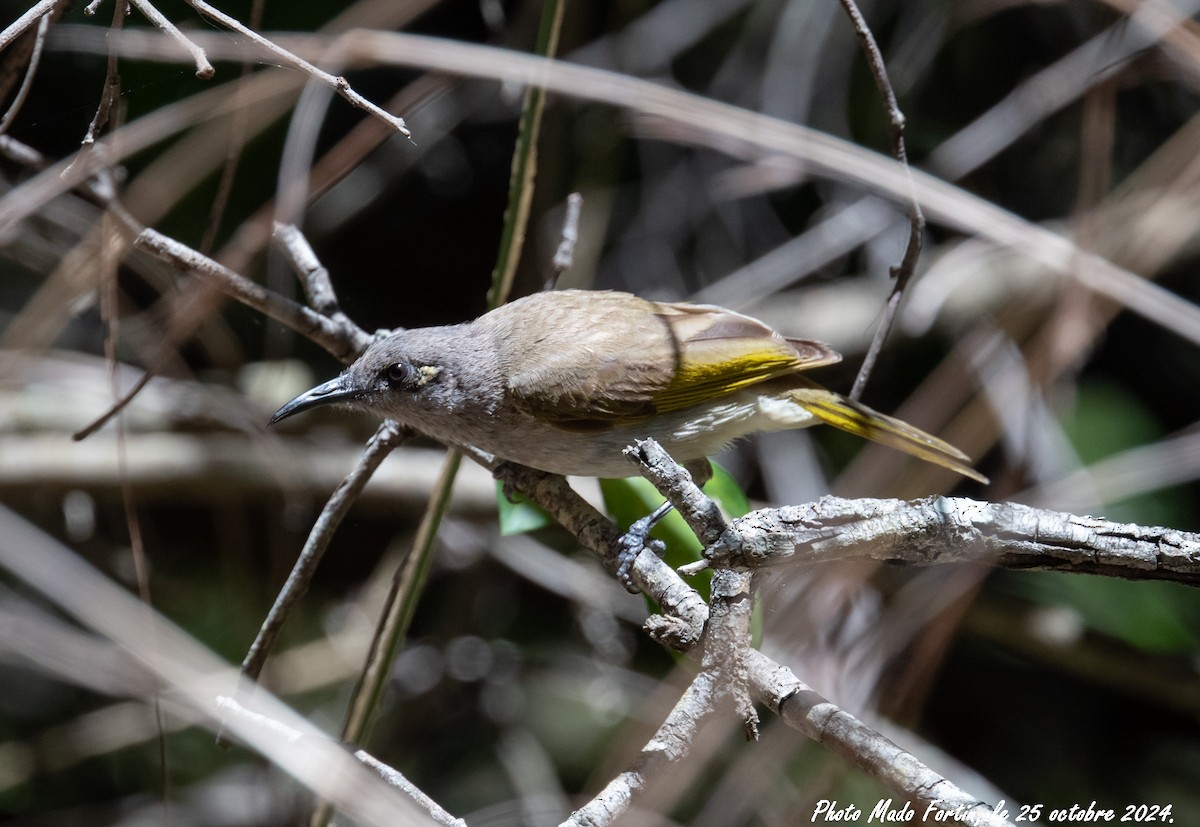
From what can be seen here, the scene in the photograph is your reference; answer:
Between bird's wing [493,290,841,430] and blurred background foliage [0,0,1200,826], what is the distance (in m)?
0.71

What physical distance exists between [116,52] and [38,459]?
8.85ft

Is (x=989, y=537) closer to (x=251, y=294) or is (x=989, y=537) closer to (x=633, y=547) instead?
(x=633, y=547)

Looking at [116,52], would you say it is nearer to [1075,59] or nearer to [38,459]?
[38,459]

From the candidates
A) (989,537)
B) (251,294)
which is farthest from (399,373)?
(989,537)

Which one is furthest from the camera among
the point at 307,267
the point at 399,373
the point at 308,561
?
the point at 399,373

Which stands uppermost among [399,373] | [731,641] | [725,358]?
[725,358]

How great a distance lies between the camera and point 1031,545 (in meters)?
2.03

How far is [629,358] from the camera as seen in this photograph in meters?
3.28

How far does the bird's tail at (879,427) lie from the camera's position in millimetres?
3344

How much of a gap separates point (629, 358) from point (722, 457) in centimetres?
168

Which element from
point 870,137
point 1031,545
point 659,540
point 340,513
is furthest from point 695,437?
point 870,137

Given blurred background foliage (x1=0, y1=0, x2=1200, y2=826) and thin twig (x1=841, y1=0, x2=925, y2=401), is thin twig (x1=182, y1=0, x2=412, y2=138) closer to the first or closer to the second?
thin twig (x1=841, y1=0, x2=925, y2=401)

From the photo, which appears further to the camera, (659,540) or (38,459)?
(38,459)

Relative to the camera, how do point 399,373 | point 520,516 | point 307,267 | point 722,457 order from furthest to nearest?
point 722,457 < point 399,373 < point 520,516 < point 307,267
